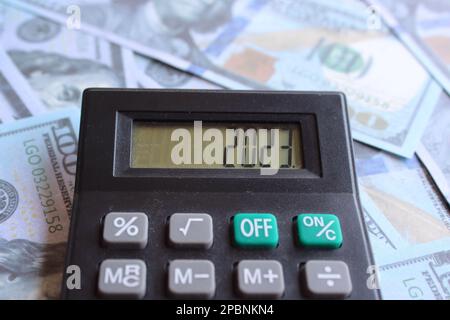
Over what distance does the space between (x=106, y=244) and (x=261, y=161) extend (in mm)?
146

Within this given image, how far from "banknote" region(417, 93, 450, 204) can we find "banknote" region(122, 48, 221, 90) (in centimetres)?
24

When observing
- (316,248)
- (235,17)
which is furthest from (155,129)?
(235,17)

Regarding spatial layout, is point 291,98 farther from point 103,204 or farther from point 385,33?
point 385,33

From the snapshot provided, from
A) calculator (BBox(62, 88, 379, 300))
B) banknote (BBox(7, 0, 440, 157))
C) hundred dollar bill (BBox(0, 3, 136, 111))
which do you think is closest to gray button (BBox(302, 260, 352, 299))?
calculator (BBox(62, 88, 379, 300))

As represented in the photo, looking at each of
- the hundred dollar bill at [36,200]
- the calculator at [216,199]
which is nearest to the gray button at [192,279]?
the calculator at [216,199]

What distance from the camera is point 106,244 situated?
0.43 metres

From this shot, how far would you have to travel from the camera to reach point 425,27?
2.40ft

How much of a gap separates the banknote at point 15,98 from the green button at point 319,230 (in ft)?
1.06

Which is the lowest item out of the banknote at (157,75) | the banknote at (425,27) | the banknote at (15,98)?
the banknote at (15,98)

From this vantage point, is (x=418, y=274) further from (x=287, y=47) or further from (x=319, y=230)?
(x=287, y=47)

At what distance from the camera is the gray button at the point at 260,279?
1.34 ft

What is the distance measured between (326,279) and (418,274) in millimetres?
130

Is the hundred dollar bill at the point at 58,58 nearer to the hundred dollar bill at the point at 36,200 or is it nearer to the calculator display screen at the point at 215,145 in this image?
the hundred dollar bill at the point at 36,200
